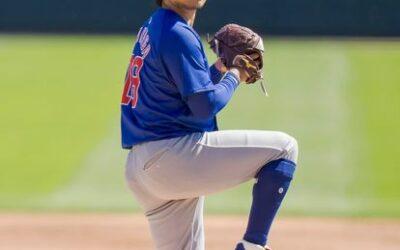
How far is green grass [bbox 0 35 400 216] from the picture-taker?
7762mm

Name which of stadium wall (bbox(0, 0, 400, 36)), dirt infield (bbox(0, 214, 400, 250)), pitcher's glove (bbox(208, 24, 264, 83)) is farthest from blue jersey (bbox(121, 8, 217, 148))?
stadium wall (bbox(0, 0, 400, 36))

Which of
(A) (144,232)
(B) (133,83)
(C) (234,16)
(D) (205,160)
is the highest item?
(B) (133,83)

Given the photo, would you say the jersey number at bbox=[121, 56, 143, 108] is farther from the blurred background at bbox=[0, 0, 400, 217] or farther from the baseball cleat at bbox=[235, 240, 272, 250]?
the blurred background at bbox=[0, 0, 400, 217]

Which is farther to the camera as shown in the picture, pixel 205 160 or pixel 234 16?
pixel 234 16

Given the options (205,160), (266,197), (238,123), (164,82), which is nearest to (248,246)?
(266,197)

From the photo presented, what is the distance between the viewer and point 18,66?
1395 centimetres

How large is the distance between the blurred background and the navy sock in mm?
3581

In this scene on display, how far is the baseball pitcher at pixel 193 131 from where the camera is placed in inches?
145

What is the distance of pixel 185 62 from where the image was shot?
3648 millimetres

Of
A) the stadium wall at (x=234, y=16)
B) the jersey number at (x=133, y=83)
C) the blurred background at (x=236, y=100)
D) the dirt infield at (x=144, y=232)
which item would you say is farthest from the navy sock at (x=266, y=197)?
the stadium wall at (x=234, y=16)

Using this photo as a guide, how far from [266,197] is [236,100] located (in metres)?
7.71

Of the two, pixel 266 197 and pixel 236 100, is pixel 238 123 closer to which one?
pixel 236 100

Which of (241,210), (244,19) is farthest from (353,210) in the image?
(244,19)

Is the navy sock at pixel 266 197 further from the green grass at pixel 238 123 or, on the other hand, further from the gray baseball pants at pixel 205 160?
the green grass at pixel 238 123
